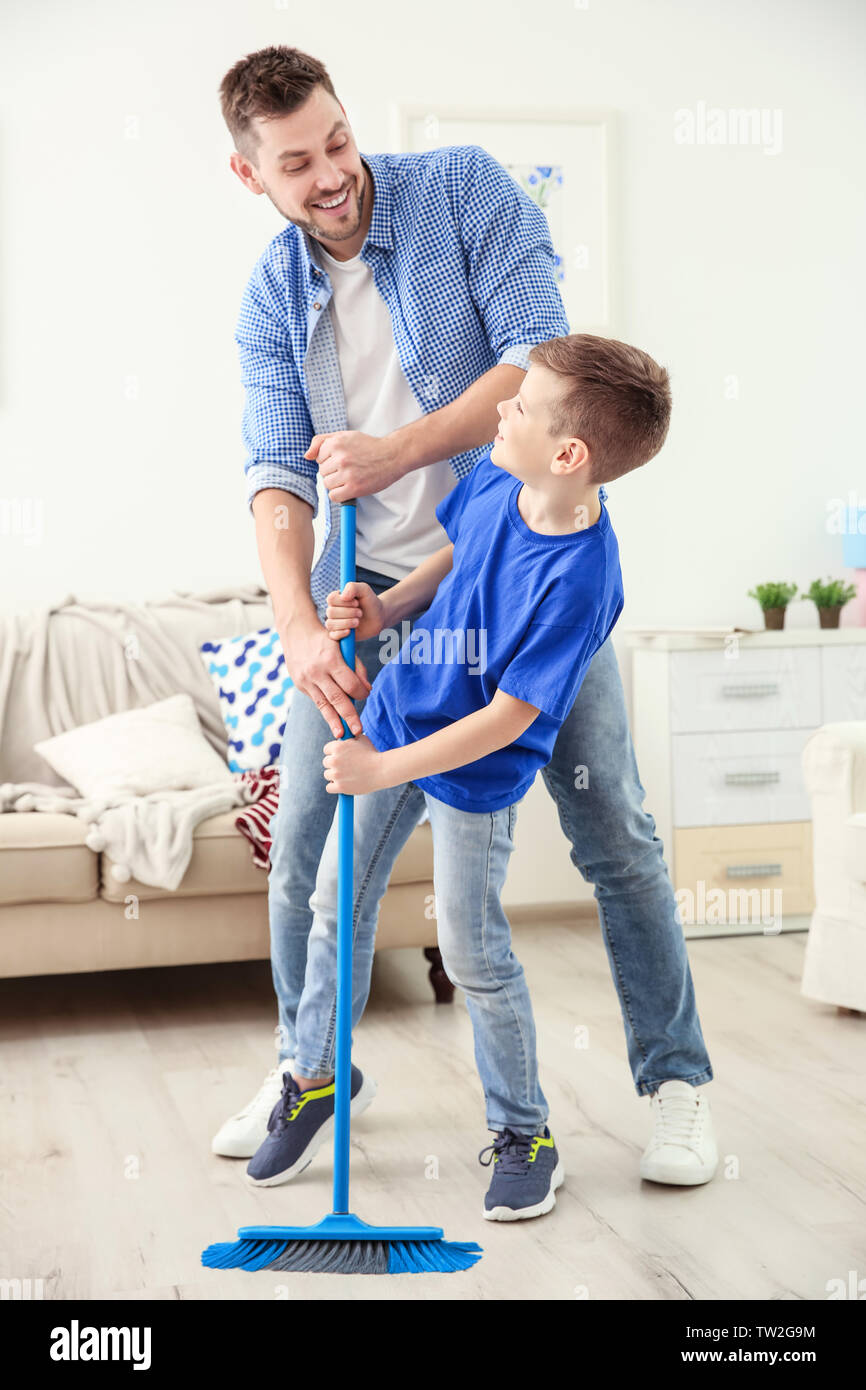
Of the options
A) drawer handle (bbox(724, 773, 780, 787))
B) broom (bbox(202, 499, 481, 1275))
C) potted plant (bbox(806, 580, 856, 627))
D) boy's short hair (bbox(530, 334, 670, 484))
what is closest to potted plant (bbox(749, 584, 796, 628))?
potted plant (bbox(806, 580, 856, 627))

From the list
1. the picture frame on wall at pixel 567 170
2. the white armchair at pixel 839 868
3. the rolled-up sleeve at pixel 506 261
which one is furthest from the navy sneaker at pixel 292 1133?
the picture frame on wall at pixel 567 170

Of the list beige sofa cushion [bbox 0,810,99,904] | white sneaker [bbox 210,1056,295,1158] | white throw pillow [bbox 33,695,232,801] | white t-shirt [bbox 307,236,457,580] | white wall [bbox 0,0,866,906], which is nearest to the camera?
white t-shirt [bbox 307,236,457,580]

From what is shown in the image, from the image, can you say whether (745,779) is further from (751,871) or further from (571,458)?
(571,458)

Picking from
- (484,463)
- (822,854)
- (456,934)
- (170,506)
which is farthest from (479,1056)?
(170,506)

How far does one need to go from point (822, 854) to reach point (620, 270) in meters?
1.69

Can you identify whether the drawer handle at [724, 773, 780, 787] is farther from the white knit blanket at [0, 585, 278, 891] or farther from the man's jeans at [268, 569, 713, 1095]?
the man's jeans at [268, 569, 713, 1095]

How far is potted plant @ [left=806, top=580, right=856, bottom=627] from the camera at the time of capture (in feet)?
11.1

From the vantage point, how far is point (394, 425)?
1.73 metres

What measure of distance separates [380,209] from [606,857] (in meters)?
0.86

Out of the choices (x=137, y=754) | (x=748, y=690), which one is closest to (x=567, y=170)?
(x=748, y=690)

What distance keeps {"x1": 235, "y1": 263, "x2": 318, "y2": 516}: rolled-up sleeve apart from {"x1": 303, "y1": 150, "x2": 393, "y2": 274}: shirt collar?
10 cm

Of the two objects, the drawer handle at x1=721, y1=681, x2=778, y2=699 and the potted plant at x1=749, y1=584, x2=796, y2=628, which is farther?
the potted plant at x1=749, y1=584, x2=796, y2=628

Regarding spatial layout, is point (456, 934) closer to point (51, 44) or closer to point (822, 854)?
point (822, 854)

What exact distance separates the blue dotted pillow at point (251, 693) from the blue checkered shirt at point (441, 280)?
3.84ft
